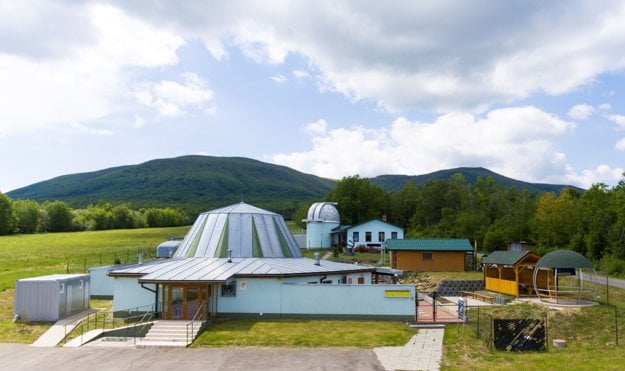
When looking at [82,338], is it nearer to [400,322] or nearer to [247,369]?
[247,369]

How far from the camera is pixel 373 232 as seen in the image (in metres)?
61.2

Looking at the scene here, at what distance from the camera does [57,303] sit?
24766 millimetres

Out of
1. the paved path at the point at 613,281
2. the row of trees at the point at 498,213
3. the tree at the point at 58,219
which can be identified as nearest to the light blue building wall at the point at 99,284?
the paved path at the point at 613,281

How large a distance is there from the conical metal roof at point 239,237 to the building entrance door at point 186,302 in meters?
4.56

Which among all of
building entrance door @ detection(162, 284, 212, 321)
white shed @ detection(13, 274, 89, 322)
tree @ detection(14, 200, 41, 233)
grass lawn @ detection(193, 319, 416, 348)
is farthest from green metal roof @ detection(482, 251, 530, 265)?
tree @ detection(14, 200, 41, 233)

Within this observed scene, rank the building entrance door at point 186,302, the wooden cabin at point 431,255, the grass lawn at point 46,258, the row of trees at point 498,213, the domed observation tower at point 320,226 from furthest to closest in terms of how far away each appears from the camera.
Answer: the domed observation tower at point 320,226 → the row of trees at point 498,213 → the wooden cabin at point 431,255 → the building entrance door at point 186,302 → the grass lawn at point 46,258

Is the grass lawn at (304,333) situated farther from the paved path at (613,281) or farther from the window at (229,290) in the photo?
the paved path at (613,281)

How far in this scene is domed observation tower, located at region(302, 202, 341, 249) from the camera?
66169 millimetres

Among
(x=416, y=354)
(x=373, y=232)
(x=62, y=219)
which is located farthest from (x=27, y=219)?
(x=416, y=354)

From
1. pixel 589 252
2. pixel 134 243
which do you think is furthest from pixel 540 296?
pixel 134 243

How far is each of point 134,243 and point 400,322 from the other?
59383mm

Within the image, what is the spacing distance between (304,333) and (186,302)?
669 centimetres

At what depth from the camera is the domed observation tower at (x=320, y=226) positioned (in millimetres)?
66169

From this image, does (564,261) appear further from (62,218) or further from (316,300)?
(62,218)
